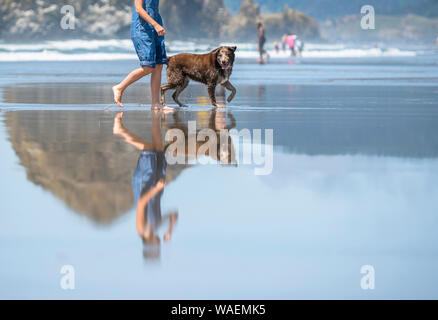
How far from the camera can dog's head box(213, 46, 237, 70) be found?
39.3 ft

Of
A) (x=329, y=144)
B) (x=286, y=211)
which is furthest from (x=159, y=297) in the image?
(x=329, y=144)

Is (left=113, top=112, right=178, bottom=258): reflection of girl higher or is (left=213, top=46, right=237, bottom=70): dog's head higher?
Answer: (left=213, top=46, right=237, bottom=70): dog's head

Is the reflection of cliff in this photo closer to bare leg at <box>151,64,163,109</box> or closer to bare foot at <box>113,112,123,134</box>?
bare foot at <box>113,112,123,134</box>

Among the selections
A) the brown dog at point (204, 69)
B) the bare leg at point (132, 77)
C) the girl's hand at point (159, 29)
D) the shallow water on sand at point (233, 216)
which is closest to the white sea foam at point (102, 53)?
the brown dog at point (204, 69)

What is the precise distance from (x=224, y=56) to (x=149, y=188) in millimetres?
6204

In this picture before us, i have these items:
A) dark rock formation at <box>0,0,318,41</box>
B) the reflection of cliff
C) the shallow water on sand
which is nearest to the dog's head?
the reflection of cliff

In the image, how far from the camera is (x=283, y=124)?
1023cm

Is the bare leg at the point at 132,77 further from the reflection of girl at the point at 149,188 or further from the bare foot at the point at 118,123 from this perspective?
the reflection of girl at the point at 149,188

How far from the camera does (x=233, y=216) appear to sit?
5.25 m

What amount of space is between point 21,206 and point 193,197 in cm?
99

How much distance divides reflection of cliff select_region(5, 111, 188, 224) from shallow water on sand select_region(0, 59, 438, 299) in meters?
0.02

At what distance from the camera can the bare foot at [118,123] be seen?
9.52m

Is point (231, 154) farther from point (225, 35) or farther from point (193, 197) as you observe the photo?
point (225, 35)

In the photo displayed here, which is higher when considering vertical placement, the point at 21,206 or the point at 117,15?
the point at 117,15
